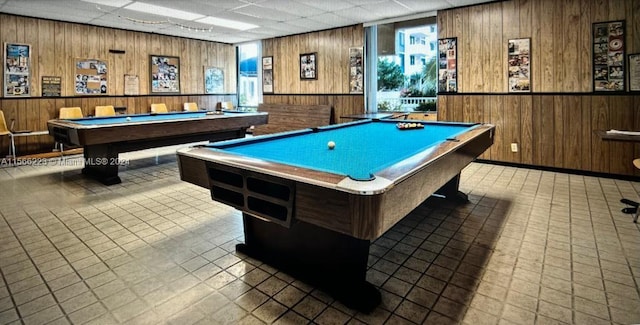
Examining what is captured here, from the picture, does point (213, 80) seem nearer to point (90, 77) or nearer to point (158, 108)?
point (158, 108)

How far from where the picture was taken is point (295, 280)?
7.66 ft

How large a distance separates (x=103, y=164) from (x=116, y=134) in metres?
0.52

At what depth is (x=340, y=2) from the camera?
5730 millimetres

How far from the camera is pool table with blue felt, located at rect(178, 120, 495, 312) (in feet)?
5.19

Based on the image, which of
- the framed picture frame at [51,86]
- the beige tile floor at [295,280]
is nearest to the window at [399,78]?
the beige tile floor at [295,280]

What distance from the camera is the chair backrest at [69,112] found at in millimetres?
6961

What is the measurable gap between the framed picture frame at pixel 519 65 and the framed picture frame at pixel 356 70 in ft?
9.23

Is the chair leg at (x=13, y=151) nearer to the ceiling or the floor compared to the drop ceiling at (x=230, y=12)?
nearer to the floor

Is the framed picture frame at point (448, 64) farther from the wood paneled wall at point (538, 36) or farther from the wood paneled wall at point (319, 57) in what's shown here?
the wood paneled wall at point (319, 57)

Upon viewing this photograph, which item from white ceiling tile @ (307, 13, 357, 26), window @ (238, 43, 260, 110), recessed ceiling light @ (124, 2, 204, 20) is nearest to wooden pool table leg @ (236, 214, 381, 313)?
recessed ceiling light @ (124, 2, 204, 20)

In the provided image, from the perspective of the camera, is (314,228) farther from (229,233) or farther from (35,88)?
(35,88)

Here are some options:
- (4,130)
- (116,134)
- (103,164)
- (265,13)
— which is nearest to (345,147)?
(116,134)

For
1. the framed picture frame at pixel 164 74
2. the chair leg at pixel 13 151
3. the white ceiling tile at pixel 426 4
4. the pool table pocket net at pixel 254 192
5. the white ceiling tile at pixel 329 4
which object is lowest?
the pool table pocket net at pixel 254 192

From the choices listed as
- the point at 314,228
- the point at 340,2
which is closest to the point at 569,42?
the point at 340,2
